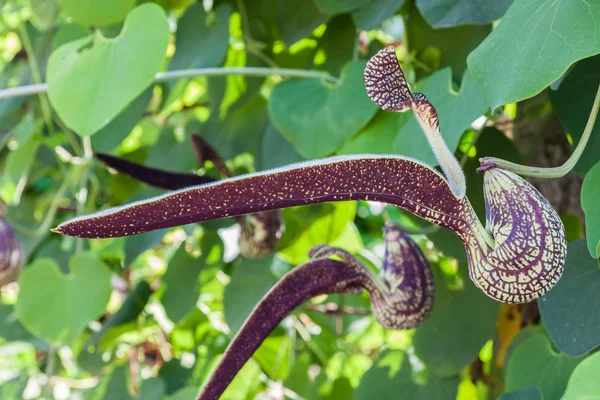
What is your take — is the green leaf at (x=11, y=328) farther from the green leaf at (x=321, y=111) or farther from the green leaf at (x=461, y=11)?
the green leaf at (x=461, y=11)

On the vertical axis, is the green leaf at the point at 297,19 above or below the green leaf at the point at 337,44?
above

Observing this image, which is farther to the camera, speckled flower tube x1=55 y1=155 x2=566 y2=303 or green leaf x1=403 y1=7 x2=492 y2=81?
green leaf x1=403 y1=7 x2=492 y2=81

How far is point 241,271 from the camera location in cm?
83

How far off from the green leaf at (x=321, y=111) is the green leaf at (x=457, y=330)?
0.58 feet

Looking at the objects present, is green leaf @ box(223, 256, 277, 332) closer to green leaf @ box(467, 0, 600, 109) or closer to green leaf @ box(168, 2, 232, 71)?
green leaf @ box(168, 2, 232, 71)

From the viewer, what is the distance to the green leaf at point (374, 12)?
0.59 m

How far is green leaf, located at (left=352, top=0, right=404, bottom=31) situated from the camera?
0.59m

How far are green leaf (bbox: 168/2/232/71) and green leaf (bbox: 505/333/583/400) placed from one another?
0.42 m

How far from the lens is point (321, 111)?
1.94 feet

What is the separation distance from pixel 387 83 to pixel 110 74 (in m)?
0.32

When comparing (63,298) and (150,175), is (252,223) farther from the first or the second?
(63,298)

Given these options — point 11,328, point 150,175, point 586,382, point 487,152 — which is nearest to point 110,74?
point 150,175

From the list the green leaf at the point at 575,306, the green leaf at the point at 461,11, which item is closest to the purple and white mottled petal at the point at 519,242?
the green leaf at the point at 575,306

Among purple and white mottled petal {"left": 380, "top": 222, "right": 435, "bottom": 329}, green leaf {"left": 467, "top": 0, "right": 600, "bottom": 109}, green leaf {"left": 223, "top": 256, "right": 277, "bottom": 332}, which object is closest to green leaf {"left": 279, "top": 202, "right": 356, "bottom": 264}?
green leaf {"left": 223, "top": 256, "right": 277, "bottom": 332}
